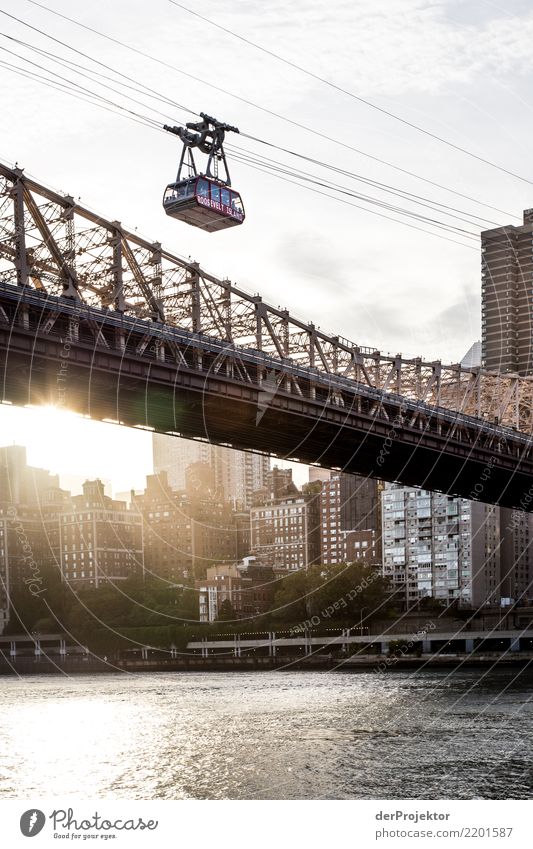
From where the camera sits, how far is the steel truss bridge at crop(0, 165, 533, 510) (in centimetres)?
4459

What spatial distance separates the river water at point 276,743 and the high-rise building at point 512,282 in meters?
51.1

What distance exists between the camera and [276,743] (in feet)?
126

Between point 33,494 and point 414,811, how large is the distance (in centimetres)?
12073

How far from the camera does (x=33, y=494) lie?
5285 inches

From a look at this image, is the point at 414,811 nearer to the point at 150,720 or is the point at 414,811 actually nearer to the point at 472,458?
the point at 150,720

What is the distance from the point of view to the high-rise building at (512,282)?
13375 centimetres

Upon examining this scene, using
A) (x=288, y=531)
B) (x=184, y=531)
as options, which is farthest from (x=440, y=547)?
(x=184, y=531)

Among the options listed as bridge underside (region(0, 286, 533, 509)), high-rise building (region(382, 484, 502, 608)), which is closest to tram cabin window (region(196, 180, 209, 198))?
bridge underside (region(0, 286, 533, 509))

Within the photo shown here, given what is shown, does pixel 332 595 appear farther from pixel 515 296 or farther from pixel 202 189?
pixel 202 189

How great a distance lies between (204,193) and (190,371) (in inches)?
524

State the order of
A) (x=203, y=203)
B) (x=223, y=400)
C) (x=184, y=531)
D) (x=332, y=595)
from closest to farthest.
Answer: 1. (x=203, y=203)
2. (x=223, y=400)
3. (x=332, y=595)
4. (x=184, y=531)

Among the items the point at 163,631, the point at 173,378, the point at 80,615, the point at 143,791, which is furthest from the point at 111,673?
the point at 143,791

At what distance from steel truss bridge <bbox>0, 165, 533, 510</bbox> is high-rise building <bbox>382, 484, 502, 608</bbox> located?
7036 cm

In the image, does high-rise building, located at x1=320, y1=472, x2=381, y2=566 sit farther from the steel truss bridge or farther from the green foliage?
the steel truss bridge
